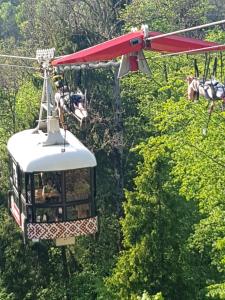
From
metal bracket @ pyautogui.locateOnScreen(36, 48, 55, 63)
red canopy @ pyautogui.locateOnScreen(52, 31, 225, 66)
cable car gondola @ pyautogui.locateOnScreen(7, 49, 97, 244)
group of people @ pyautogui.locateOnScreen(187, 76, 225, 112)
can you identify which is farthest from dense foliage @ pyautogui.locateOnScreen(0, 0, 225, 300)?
red canopy @ pyautogui.locateOnScreen(52, 31, 225, 66)

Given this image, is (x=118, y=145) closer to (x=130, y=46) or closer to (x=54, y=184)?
(x=54, y=184)

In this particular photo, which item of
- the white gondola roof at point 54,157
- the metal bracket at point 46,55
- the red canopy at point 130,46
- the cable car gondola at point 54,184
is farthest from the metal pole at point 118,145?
the red canopy at point 130,46

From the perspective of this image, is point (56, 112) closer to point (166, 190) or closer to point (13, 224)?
point (166, 190)

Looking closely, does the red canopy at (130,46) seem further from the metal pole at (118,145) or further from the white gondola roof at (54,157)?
the metal pole at (118,145)

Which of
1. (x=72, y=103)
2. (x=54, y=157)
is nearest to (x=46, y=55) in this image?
(x=72, y=103)

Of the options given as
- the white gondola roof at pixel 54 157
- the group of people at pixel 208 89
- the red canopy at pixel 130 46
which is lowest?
the white gondola roof at pixel 54 157

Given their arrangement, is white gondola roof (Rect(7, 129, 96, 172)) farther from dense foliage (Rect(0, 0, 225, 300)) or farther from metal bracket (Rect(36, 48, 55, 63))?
dense foliage (Rect(0, 0, 225, 300))
